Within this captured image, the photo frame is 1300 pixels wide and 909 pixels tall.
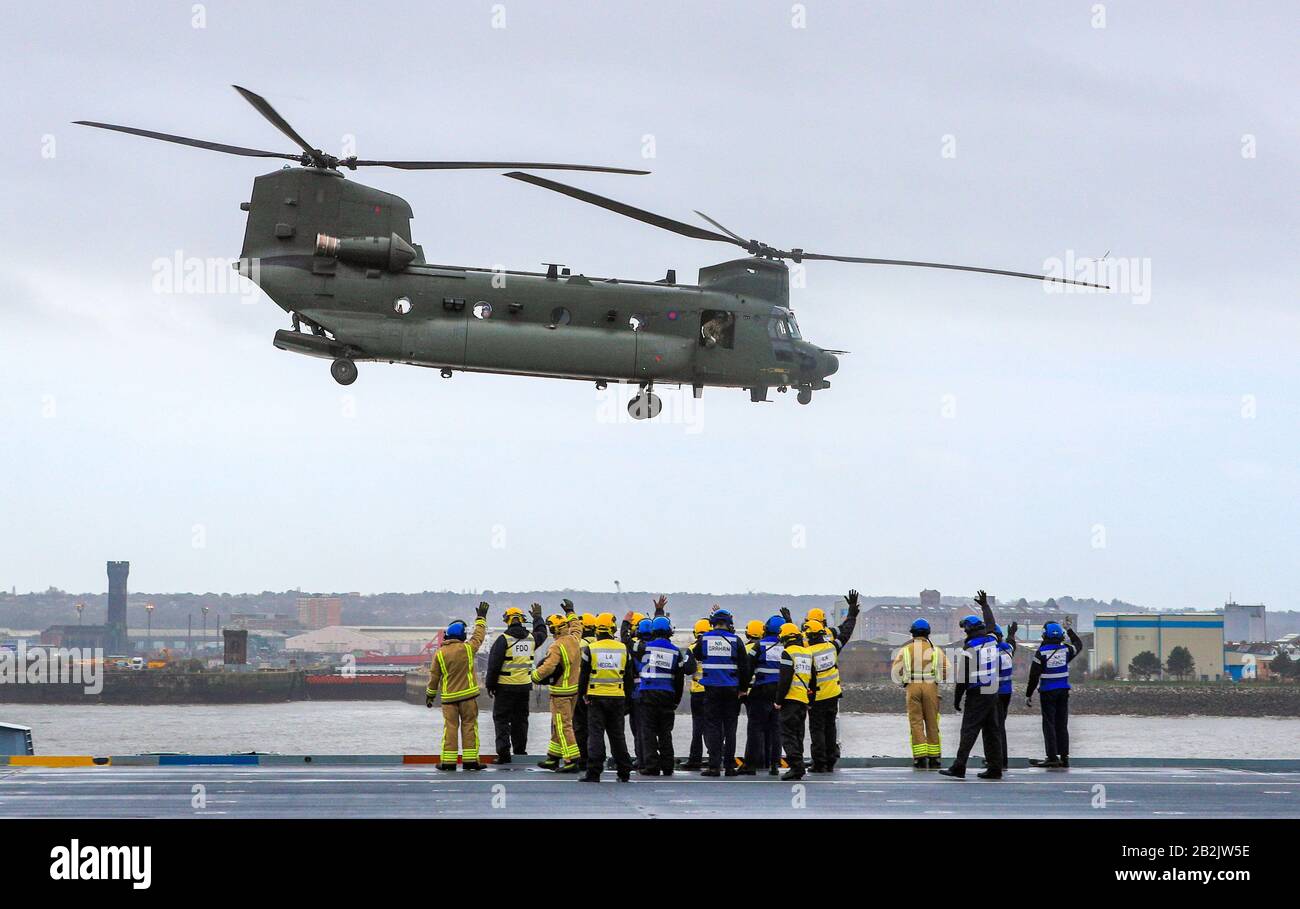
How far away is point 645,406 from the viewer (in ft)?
90.3

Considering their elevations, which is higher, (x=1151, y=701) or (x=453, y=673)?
(x=453, y=673)

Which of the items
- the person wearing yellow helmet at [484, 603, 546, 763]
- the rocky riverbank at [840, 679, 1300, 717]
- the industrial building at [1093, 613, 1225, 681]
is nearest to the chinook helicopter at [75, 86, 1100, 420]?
the person wearing yellow helmet at [484, 603, 546, 763]

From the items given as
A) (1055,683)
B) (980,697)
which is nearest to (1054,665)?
(1055,683)

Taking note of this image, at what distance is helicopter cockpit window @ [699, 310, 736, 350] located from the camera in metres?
27.5

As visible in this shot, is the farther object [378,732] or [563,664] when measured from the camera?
[378,732]

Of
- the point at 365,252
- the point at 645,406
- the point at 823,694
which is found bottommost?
the point at 823,694

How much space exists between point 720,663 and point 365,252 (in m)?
11.1

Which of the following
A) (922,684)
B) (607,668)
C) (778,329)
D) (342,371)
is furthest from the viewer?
(778,329)

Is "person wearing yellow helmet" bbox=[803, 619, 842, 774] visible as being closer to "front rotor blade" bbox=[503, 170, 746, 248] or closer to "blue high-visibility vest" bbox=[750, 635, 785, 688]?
"blue high-visibility vest" bbox=[750, 635, 785, 688]

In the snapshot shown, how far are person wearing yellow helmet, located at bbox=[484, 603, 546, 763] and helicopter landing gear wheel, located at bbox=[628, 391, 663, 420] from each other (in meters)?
7.18

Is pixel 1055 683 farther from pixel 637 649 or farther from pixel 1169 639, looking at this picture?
pixel 1169 639
